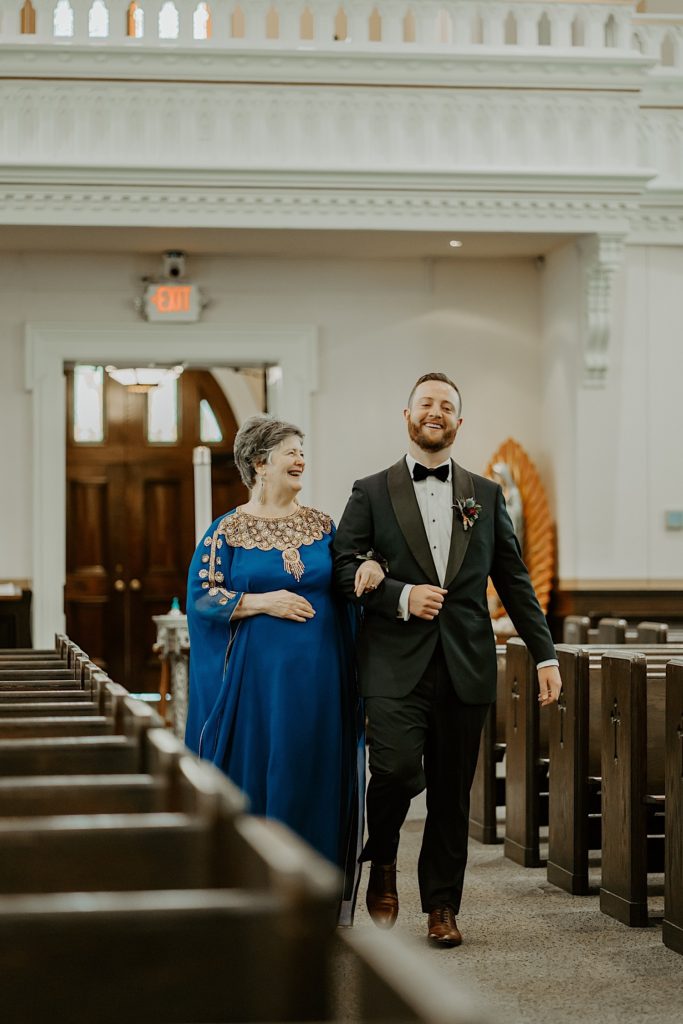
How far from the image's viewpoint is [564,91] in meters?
9.16

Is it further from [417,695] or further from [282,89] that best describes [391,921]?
[282,89]

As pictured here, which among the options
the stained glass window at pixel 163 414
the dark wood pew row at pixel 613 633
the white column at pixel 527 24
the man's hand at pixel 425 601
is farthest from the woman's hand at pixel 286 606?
the stained glass window at pixel 163 414

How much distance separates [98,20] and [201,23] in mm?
1316

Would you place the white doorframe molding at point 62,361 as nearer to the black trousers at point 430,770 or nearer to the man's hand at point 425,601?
the black trousers at point 430,770

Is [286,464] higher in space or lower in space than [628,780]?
higher

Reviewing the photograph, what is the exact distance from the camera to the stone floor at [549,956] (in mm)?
3564

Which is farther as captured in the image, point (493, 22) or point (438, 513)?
point (493, 22)

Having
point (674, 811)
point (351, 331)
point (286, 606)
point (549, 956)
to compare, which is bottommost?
point (549, 956)

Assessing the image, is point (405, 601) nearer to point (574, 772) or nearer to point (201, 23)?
point (574, 772)

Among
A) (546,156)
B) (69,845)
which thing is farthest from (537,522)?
(69,845)

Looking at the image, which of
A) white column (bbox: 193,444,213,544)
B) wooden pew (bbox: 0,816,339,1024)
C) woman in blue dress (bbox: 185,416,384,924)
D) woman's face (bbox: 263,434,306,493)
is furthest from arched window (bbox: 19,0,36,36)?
wooden pew (bbox: 0,816,339,1024)

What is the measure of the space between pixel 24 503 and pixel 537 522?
341 cm

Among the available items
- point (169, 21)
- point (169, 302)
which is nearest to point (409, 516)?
point (169, 302)

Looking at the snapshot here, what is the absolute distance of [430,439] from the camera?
4113mm
